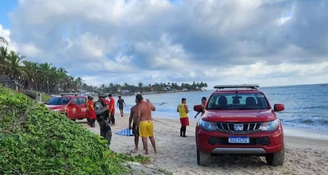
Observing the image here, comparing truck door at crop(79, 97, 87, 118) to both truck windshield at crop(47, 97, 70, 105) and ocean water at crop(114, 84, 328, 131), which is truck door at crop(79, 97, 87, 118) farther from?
ocean water at crop(114, 84, 328, 131)

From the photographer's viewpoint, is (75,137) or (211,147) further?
(211,147)

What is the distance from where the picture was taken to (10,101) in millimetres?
4172

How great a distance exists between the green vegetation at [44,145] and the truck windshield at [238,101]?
3472 mm

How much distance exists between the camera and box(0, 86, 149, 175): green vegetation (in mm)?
3223

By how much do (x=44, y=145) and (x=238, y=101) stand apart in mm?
5147

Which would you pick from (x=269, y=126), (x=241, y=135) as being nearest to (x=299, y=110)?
(x=269, y=126)

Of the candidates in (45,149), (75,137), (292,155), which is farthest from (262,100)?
(45,149)

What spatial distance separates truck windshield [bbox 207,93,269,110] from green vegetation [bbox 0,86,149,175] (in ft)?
11.4

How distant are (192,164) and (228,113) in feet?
4.83

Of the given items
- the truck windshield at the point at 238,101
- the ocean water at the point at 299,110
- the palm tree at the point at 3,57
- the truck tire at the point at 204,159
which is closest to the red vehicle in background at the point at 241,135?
the truck tire at the point at 204,159

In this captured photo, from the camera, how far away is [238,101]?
24.5 feet

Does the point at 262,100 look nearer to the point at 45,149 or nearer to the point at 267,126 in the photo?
the point at 267,126

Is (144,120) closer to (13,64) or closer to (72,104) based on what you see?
(72,104)

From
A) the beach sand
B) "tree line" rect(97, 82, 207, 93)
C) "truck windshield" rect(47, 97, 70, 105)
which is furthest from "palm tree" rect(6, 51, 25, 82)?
"tree line" rect(97, 82, 207, 93)
